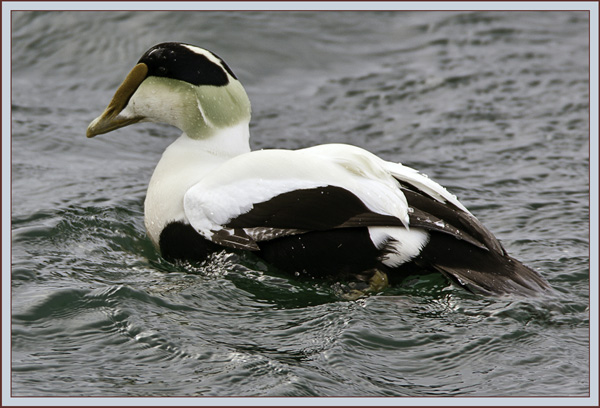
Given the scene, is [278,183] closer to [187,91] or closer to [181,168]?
[181,168]

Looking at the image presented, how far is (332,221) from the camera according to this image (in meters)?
4.46

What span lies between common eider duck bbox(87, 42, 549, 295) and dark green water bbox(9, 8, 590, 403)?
0.14m

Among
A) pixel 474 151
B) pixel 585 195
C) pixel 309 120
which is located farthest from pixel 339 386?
pixel 309 120

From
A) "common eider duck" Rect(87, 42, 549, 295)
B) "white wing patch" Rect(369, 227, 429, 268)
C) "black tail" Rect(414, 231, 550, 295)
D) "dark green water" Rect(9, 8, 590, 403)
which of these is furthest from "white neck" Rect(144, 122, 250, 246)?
"black tail" Rect(414, 231, 550, 295)

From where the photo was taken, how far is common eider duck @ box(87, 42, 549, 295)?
176 inches

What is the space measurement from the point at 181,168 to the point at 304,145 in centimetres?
256

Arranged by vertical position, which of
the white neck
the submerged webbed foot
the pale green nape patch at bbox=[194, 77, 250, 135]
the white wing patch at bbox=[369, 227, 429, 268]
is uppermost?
the pale green nape patch at bbox=[194, 77, 250, 135]

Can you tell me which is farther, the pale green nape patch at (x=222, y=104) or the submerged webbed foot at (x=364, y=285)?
the pale green nape patch at (x=222, y=104)

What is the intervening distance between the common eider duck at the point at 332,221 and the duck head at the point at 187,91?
348 mm

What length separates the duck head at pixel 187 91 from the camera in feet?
16.6

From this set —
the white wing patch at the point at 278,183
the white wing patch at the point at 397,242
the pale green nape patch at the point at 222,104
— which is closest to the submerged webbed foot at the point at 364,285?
the white wing patch at the point at 397,242

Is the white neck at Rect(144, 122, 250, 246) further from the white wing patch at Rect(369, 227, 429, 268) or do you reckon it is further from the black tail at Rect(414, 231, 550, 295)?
the black tail at Rect(414, 231, 550, 295)

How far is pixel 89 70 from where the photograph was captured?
8.68m

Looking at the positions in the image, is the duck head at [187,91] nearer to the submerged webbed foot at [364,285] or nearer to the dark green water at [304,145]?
the dark green water at [304,145]
